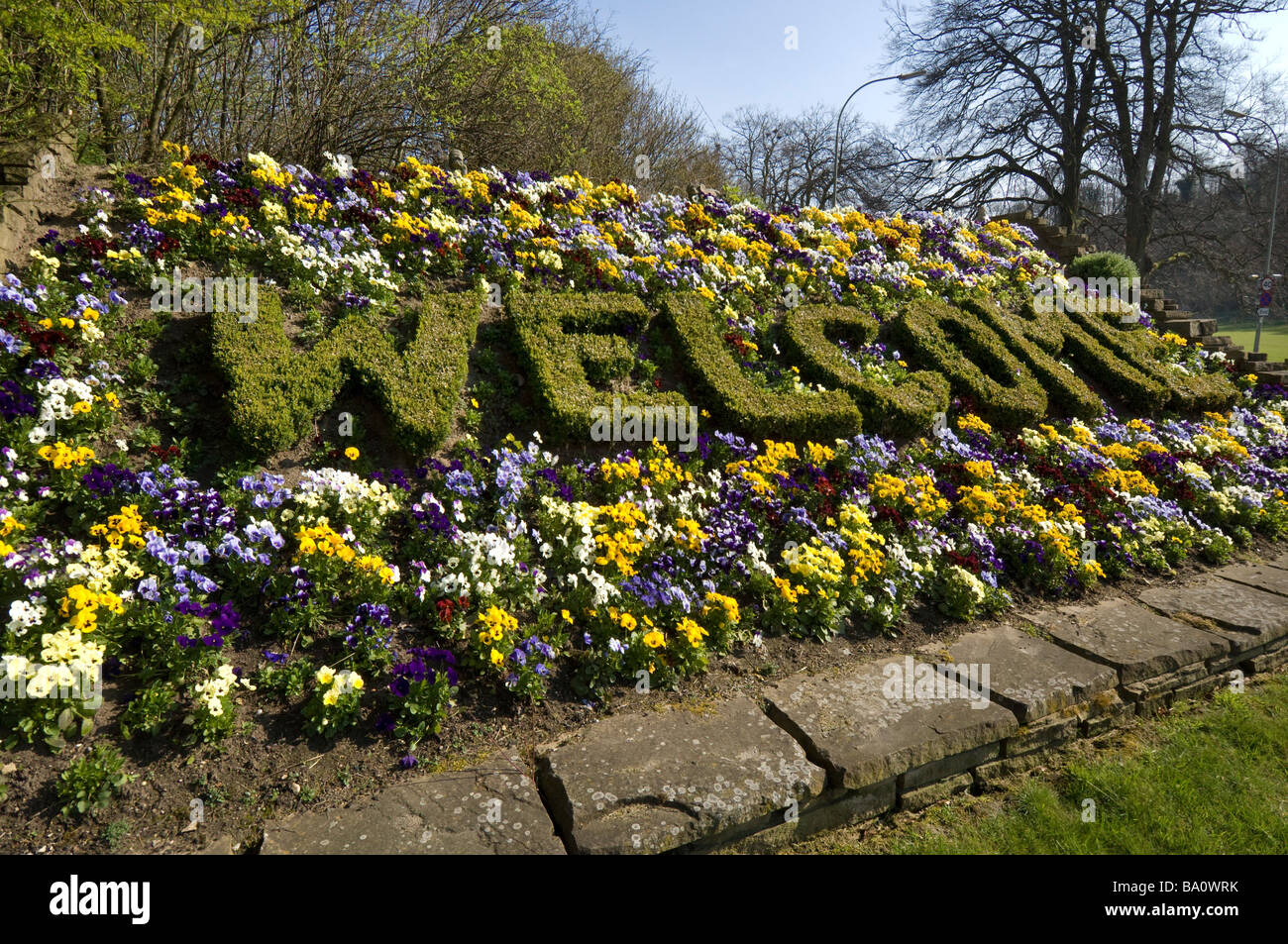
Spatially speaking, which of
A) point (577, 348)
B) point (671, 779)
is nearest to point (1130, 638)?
point (671, 779)

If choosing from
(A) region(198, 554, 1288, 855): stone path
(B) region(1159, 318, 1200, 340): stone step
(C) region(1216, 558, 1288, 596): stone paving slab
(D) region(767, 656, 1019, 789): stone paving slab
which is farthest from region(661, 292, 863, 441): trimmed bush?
(B) region(1159, 318, 1200, 340): stone step

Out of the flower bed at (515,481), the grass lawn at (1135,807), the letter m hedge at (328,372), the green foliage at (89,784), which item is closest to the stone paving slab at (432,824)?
the flower bed at (515,481)

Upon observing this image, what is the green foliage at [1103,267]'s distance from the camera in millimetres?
11648

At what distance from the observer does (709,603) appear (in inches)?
144

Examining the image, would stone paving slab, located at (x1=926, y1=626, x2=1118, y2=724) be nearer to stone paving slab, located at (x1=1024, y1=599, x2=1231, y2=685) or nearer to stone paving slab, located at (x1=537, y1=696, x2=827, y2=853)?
stone paving slab, located at (x1=1024, y1=599, x2=1231, y2=685)

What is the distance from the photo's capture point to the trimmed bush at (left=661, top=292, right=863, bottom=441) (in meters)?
5.43

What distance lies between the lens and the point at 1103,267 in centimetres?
1177

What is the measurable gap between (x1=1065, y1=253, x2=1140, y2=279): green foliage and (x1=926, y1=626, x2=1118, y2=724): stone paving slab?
Result: 1072 cm

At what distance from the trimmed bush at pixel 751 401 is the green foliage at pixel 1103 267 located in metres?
9.18

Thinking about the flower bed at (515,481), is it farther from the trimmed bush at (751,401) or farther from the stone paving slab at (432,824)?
the stone paving slab at (432,824)

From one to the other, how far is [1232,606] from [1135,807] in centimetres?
263
